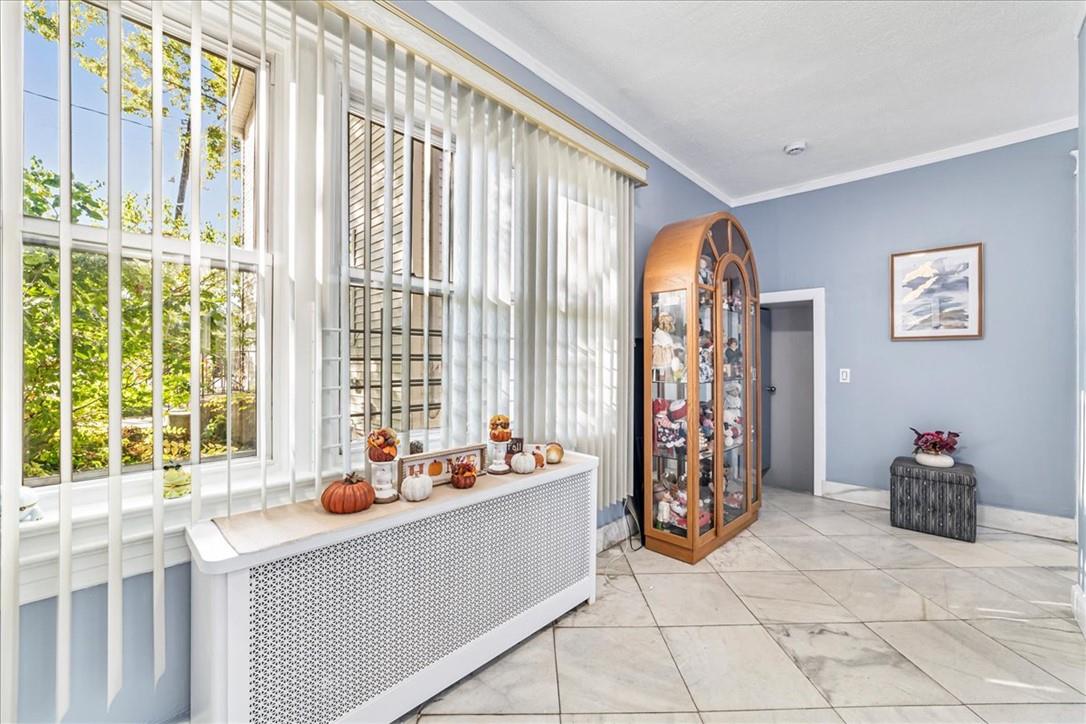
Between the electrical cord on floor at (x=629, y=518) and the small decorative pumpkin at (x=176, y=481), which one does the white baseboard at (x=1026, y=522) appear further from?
the small decorative pumpkin at (x=176, y=481)

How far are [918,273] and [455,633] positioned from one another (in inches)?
164

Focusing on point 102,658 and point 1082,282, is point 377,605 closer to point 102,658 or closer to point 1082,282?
point 102,658

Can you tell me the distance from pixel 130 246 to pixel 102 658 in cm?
112

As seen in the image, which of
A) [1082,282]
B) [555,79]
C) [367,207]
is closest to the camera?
[367,207]

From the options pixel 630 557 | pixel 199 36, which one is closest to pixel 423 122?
pixel 199 36

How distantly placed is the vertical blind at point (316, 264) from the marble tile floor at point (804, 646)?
91cm

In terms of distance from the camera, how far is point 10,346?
1.02m

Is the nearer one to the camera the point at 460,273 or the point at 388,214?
the point at 388,214

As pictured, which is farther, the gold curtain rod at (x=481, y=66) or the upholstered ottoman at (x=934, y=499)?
the upholstered ottoman at (x=934, y=499)

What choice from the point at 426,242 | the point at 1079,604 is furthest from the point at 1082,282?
the point at 426,242

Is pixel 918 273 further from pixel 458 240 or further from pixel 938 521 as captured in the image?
pixel 458 240

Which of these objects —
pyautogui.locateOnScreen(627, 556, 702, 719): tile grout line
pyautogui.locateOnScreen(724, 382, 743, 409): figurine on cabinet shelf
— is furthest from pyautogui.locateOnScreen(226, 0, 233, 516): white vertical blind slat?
pyautogui.locateOnScreen(724, 382, 743, 409): figurine on cabinet shelf

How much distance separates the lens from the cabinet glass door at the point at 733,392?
9.75 ft

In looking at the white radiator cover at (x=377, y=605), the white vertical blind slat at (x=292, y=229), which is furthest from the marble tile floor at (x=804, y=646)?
the white vertical blind slat at (x=292, y=229)
